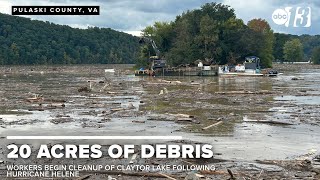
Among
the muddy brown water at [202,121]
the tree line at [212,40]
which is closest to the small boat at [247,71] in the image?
the tree line at [212,40]

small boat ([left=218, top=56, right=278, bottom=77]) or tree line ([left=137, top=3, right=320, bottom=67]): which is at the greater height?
tree line ([left=137, top=3, right=320, bottom=67])

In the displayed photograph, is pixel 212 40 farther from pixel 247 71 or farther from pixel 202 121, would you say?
pixel 202 121

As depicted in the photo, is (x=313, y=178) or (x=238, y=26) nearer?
(x=313, y=178)

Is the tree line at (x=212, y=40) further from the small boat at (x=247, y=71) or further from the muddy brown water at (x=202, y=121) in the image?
the muddy brown water at (x=202, y=121)

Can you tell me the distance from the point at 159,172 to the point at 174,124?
1002 cm

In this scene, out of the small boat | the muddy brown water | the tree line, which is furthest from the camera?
the tree line

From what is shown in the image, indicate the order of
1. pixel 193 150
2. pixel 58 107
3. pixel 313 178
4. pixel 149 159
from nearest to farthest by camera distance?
pixel 313 178, pixel 149 159, pixel 193 150, pixel 58 107

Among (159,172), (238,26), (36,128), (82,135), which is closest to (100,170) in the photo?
(159,172)

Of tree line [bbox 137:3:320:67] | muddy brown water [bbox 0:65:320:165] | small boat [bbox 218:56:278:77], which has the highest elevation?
tree line [bbox 137:3:320:67]

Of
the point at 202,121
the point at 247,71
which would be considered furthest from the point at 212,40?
the point at 202,121

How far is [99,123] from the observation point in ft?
77.3

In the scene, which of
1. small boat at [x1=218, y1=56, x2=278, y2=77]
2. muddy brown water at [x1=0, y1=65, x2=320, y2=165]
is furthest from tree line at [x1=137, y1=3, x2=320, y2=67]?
muddy brown water at [x1=0, y1=65, x2=320, y2=165]

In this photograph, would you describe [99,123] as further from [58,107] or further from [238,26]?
[238,26]

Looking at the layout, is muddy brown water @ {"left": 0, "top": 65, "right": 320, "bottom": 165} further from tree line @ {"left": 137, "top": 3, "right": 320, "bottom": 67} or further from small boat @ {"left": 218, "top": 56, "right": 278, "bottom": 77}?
tree line @ {"left": 137, "top": 3, "right": 320, "bottom": 67}
